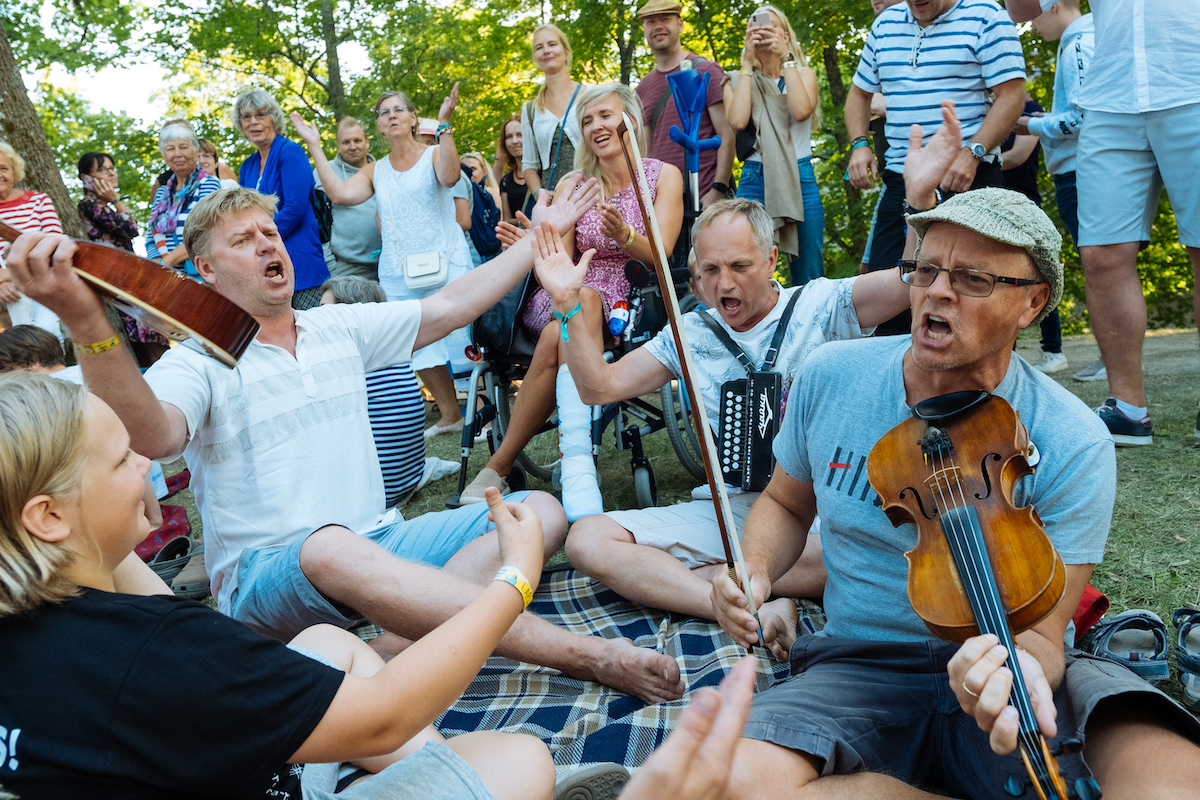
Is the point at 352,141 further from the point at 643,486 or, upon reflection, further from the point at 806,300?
the point at 806,300

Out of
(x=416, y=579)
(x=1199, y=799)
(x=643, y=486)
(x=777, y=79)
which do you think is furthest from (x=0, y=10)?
(x=1199, y=799)

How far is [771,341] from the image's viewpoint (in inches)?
126

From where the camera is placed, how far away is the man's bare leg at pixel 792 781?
166 cm

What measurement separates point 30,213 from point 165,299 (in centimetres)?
444

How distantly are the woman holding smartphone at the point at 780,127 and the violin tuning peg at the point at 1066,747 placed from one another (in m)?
4.05

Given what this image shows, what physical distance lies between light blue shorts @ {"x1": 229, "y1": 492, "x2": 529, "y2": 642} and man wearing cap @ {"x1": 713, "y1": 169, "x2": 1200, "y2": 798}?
1.10 m

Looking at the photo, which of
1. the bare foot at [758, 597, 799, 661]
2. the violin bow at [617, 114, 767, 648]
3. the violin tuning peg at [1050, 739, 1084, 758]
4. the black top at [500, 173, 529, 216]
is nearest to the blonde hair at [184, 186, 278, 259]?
the violin bow at [617, 114, 767, 648]

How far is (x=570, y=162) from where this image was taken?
17.8ft

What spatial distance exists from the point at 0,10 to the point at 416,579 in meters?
12.1

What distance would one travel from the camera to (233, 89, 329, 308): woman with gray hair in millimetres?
6000

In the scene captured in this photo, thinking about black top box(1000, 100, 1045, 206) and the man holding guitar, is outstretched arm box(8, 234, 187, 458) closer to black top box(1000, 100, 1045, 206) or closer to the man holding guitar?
the man holding guitar

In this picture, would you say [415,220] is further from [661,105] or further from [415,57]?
[415,57]

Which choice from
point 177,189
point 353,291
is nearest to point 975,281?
point 353,291

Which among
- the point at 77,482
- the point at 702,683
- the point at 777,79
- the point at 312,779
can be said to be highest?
the point at 777,79
